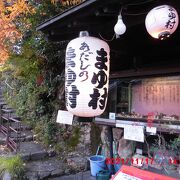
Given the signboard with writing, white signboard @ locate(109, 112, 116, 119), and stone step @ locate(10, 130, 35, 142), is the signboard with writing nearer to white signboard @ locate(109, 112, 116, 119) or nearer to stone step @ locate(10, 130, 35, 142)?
white signboard @ locate(109, 112, 116, 119)

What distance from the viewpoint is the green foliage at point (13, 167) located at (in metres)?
5.72

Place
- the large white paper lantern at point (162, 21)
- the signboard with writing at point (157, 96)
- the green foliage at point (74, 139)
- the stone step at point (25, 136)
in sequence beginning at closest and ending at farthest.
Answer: the large white paper lantern at point (162, 21), the signboard with writing at point (157, 96), the green foliage at point (74, 139), the stone step at point (25, 136)

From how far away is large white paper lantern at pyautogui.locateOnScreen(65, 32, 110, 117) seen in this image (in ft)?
13.8

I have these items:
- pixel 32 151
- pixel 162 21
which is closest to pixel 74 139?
pixel 32 151

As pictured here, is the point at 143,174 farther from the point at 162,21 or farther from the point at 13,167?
the point at 13,167

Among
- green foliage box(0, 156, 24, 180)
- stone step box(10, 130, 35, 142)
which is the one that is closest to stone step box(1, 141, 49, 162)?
stone step box(10, 130, 35, 142)

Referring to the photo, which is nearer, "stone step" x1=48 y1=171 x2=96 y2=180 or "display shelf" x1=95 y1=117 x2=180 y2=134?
"display shelf" x1=95 y1=117 x2=180 y2=134

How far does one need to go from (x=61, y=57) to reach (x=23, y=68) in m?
1.74

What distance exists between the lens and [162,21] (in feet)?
Answer: 9.78

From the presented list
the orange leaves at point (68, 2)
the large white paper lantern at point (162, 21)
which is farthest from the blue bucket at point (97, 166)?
the orange leaves at point (68, 2)

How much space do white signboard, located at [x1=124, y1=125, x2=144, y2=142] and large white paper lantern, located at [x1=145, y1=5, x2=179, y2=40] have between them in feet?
7.76

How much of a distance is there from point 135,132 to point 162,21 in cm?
266

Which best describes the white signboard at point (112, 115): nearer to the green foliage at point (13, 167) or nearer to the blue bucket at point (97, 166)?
the blue bucket at point (97, 166)

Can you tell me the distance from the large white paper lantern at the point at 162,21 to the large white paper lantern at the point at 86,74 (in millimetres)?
1341
